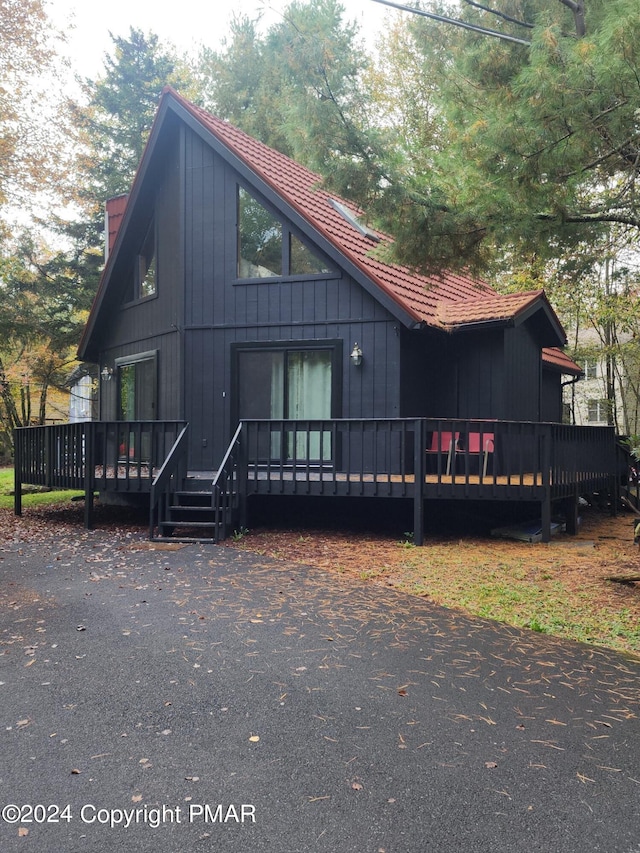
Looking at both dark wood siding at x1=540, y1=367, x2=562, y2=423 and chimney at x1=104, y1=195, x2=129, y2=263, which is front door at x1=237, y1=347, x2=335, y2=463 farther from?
chimney at x1=104, y1=195, x2=129, y2=263

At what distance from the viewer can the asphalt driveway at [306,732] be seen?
8.11 ft

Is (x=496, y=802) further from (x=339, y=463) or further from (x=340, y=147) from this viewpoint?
(x=339, y=463)

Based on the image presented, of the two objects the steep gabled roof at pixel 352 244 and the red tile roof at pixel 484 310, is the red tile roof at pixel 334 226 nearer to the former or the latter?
the steep gabled roof at pixel 352 244

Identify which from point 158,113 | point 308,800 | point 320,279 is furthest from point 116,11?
point 308,800

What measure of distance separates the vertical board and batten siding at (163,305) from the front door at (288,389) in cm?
119

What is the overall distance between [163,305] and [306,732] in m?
9.61

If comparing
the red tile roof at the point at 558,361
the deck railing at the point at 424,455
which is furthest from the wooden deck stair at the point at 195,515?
the red tile roof at the point at 558,361

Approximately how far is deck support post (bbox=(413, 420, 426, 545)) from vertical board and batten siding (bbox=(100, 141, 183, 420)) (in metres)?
4.31

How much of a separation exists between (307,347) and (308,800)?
823cm

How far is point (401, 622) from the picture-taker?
5152 millimetres

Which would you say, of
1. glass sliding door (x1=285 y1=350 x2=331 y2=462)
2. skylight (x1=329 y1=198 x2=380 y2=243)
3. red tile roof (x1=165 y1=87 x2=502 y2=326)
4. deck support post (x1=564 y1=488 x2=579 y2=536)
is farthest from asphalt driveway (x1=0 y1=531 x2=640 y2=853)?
skylight (x1=329 y1=198 x2=380 y2=243)

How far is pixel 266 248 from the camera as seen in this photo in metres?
10.7

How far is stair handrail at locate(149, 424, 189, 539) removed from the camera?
865 centimetres

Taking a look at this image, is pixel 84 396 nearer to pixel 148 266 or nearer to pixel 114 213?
pixel 114 213
